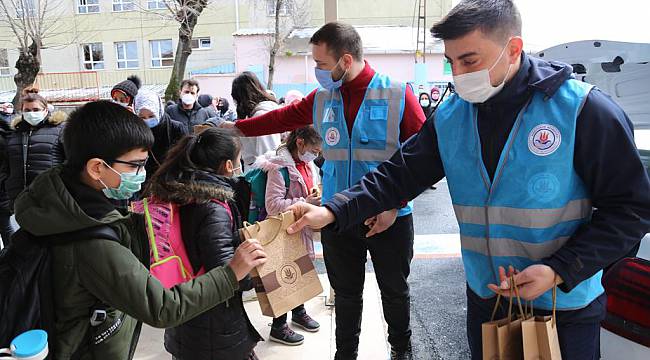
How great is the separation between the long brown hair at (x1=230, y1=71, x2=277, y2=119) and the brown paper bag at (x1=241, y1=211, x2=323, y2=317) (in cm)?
262

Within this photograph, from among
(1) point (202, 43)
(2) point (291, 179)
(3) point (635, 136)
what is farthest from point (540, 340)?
(1) point (202, 43)

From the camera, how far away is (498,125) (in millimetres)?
1540

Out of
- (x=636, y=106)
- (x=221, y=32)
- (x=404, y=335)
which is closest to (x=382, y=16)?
(x=221, y=32)

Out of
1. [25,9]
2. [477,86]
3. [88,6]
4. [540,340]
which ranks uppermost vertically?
[88,6]

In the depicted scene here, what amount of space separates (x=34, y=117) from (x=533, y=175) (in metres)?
4.51

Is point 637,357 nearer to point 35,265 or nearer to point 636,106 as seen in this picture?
point 35,265

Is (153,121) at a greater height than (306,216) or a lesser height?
greater

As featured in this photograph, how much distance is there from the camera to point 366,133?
8.15 feet

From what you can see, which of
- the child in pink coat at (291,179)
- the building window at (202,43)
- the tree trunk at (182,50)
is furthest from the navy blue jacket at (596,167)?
the building window at (202,43)

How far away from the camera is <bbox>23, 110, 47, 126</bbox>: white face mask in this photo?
4.38 m

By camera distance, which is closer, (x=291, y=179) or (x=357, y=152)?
(x=357, y=152)

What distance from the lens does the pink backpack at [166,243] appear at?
1.83m

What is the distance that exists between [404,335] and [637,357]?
1236 mm

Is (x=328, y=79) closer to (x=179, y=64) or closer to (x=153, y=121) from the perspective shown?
(x=153, y=121)
